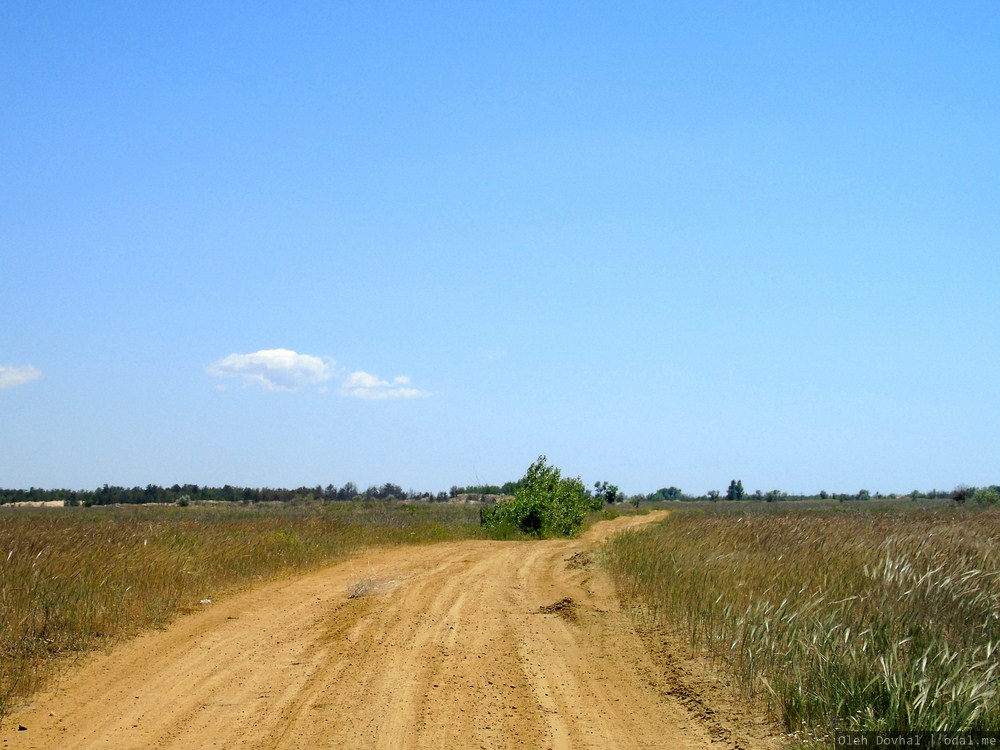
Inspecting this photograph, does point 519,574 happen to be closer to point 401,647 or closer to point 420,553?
point 420,553

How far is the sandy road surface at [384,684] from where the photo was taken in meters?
7.34

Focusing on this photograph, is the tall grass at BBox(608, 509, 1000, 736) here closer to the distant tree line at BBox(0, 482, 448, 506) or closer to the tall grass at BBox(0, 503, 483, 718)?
the tall grass at BBox(0, 503, 483, 718)

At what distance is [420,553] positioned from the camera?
23.4 m

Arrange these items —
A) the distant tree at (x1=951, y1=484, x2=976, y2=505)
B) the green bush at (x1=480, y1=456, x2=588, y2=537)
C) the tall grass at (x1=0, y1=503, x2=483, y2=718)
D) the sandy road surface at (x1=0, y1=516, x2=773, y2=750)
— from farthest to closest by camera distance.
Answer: the distant tree at (x1=951, y1=484, x2=976, y2=505) → the green bush at (x1=480, y1=456, x2=588, y2=537) → the tall grass at (x1=0, y1=503, x2=483, y2=718) → the sandy road surface at (x1=0, y1=516, x2=773, y2=750)

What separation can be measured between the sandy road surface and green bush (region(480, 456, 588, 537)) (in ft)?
75.1

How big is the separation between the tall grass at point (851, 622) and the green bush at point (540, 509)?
21540mm

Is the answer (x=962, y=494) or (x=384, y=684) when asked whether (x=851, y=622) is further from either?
(x=962, y=494)

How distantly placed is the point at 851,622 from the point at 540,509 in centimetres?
2844

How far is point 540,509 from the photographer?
37.2 metres

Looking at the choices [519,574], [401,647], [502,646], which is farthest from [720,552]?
[401,647]

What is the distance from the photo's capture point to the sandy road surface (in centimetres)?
734

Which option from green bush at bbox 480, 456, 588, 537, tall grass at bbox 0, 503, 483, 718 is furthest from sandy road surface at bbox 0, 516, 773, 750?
green bush at bbox 480, 456, 588, 537

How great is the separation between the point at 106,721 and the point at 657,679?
18.1 ft

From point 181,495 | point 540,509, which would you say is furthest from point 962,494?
point 181,495
